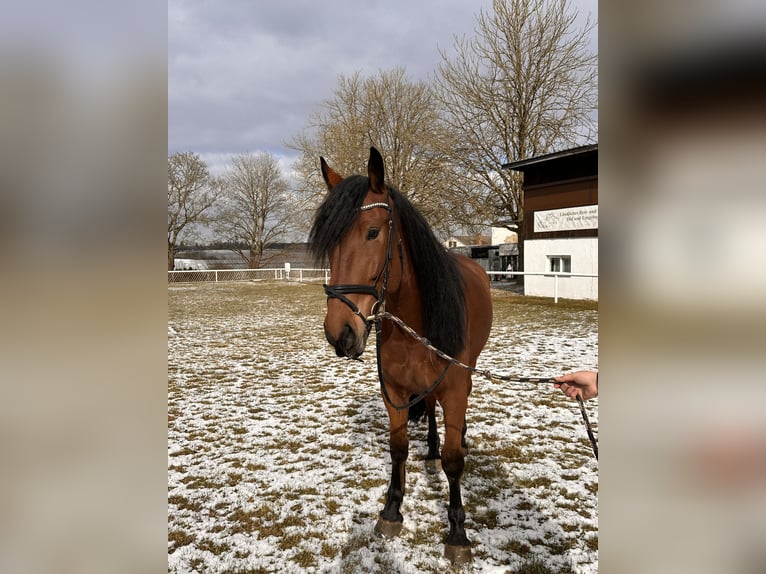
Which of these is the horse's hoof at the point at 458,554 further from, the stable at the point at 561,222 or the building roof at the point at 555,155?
the building roof at the point at 555,155

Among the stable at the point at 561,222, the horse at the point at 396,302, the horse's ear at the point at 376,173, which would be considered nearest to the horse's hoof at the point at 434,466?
the horse at the point at 396,302

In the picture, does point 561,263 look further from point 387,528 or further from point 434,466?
point 387,528

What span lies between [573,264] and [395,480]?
13910 millimetres

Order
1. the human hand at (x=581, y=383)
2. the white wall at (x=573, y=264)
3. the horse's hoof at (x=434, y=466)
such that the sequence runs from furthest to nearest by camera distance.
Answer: the white wall at (x=573, y=264)
the horse's hoof at (x=434, y=466)
the human hand at (x=581, y=383)

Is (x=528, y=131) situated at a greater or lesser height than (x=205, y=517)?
greater

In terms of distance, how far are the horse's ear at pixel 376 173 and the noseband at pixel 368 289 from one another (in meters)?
0.10

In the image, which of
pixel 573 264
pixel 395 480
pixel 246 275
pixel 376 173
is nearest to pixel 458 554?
pixel 395 480

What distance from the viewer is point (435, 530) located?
263 cm

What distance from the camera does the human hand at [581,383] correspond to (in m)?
1.51

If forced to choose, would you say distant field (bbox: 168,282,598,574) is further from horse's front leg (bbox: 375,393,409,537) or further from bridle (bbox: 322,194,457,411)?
bridle (bbox: 322,194,457,411)

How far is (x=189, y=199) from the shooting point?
95.0ft
